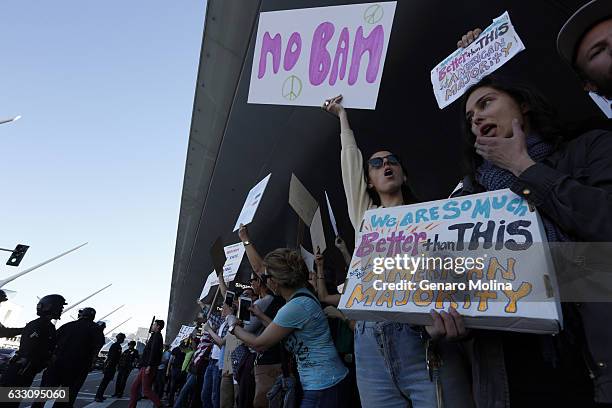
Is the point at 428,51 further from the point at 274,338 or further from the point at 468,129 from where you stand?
the point at 274,338

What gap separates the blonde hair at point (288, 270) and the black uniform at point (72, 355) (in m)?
4.51

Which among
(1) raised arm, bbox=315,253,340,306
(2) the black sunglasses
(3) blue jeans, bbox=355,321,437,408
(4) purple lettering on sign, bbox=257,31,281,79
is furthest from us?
(1) raised arm, bbox=315,253,340,306

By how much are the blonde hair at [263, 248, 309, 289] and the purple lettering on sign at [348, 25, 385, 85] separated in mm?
1141

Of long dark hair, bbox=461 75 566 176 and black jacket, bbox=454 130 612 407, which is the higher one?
long dark hair, bbox=461 75 566 176

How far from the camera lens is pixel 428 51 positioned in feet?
10.8

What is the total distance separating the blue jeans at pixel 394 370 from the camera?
1313 millimetres

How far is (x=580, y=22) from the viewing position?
114cm

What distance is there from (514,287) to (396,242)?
1.29ft

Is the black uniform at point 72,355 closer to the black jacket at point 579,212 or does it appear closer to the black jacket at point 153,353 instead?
the black jacket at point 153,353

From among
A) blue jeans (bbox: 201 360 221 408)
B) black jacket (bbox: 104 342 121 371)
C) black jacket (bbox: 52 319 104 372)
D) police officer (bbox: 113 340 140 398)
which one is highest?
black jacket (bbox: 52 319 104 372)

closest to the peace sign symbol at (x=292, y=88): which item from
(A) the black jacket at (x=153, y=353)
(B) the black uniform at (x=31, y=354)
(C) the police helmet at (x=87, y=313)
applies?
(B) the black uniform at (x=31, y=354)

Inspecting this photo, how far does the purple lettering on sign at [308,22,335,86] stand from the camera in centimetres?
213

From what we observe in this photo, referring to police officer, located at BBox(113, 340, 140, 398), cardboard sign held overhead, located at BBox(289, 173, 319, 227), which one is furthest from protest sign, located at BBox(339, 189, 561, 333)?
police officer, located at BBox(113, 340, 140, 398)

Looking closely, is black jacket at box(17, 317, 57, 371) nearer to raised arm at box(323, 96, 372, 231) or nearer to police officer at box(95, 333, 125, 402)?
raised arm at box(323, 96, 372, 231)
